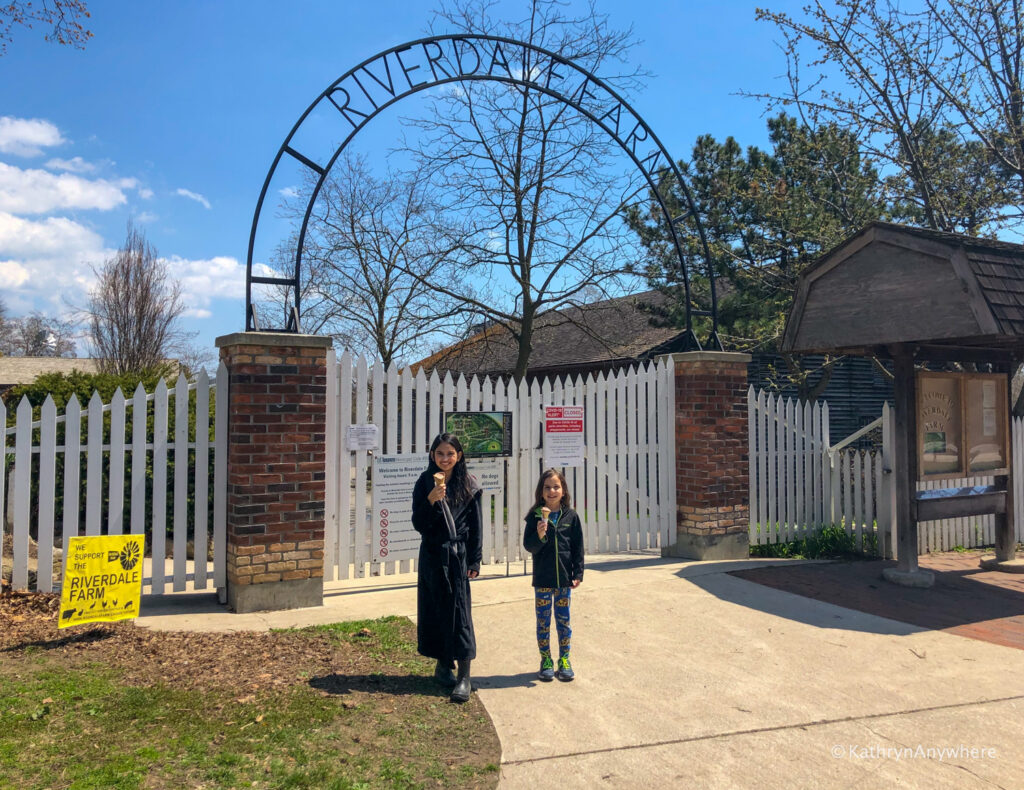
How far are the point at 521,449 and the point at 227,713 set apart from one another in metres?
4.12

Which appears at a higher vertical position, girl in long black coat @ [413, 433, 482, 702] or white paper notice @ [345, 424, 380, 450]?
white paper notice @ [345, 424, 380, 450]

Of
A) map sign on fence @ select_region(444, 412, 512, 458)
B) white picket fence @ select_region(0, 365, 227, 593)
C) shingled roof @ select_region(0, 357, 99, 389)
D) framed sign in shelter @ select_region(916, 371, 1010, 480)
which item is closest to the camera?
white picket fence @ select_region(0, 365, 227, 593)

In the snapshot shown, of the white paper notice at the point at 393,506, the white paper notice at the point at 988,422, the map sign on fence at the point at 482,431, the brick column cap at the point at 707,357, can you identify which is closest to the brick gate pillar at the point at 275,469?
the white paper notice at the point at 393,506

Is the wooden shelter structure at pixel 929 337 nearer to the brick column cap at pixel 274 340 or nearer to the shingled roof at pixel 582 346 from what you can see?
the brick column cap at pixel 274 340

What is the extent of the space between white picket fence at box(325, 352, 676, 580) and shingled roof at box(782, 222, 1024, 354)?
177cm

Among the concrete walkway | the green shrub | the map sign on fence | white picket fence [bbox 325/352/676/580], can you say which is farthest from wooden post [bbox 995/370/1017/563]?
the map sign on fence

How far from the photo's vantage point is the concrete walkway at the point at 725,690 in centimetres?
339

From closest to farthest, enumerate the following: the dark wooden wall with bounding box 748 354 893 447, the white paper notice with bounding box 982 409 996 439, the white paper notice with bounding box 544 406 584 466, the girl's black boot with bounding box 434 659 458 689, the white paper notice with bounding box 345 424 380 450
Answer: the girl's black boot with bounding box 434 659 458 689 → the white paper notice with bounding box 345 424 380 450 → the white paper notice with bounding box 544 406 584 466 → the white paper notice with bounding box 982 409 996 439 → the dark wooden wall with bounding box 748 354 893 447

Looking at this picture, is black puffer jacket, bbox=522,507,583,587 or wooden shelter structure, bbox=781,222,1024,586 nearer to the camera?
black puffer jacket, bbox=522,507,583,587

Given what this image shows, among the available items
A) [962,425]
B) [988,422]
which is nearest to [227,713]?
[962,425]

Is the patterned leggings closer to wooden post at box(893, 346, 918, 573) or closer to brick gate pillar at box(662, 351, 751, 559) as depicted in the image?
brick gate pillar at box(662, 351, 751, 559)

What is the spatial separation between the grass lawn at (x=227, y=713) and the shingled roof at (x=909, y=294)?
4.85m

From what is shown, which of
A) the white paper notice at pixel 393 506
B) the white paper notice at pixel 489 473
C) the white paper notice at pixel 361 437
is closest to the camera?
the white paper notice at pixel 361 437

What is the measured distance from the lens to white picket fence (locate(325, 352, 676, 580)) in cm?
625
